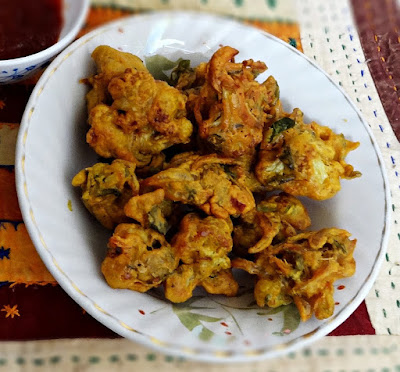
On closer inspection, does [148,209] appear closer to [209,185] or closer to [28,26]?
[209,185]

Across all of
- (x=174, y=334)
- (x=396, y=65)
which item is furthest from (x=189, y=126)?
(x=396, y=65)

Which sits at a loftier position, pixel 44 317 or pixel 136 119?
pixel 136 119

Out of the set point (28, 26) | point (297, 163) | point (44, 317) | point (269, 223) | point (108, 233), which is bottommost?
point (44, 317)

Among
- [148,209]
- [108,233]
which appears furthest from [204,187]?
[108,233]

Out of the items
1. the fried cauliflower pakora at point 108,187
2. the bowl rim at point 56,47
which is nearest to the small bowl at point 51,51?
the bowl rim at point 56,47

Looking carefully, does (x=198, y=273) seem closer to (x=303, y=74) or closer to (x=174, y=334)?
(x=174, y=334)

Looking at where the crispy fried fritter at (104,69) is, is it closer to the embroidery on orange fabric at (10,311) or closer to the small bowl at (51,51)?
the small bowl at (51,51)
